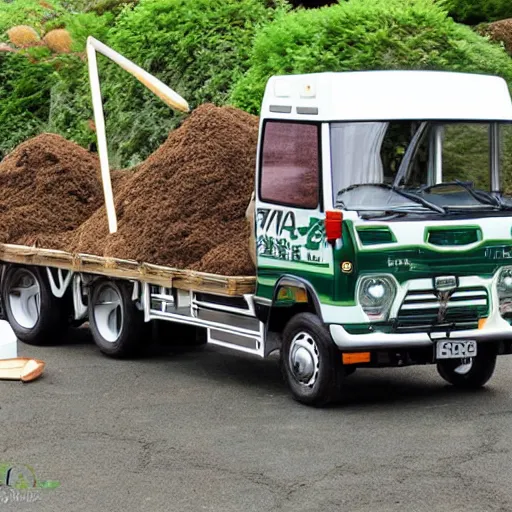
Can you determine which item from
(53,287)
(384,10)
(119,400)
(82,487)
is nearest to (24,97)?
(384,10)

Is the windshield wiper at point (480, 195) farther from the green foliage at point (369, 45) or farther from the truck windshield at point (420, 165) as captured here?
the green foliage at point (369, 45)

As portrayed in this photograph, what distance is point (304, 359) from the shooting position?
1025 cm

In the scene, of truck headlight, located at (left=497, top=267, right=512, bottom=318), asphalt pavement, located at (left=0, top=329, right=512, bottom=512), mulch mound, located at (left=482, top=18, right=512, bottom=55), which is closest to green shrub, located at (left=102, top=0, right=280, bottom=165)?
mulch mound, located at (left=482, top=18, right=512, bottom=55)

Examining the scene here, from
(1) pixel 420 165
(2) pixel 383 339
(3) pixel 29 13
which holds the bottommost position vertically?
(2) pixel 383 339

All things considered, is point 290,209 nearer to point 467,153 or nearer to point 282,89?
point 282,89

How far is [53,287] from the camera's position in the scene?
13.5 metres

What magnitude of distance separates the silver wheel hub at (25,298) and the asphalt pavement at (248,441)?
1.58m

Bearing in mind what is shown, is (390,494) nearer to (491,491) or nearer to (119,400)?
(491,491)

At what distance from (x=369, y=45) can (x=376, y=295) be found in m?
7.02

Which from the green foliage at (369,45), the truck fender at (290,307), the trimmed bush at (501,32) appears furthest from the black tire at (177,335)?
the trimmed bush at (501,32)

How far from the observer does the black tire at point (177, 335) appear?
13.1 m

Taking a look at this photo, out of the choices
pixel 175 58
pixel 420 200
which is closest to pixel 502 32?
pixel 175 58

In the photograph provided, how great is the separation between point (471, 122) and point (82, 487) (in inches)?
178

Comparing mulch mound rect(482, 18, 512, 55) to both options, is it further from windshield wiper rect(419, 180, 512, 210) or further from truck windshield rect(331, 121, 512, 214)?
windshield wiper rect(419, 180, 512, 210)
